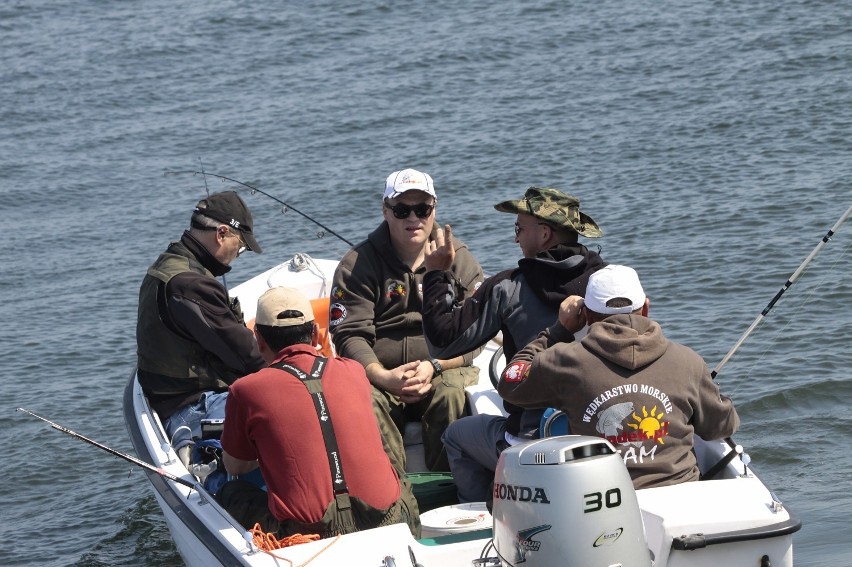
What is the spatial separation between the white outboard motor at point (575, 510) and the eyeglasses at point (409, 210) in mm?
1787

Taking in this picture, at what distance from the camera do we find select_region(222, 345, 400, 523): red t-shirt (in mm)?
3588

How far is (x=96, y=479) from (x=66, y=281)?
10.00 feet

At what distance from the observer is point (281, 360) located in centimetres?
370

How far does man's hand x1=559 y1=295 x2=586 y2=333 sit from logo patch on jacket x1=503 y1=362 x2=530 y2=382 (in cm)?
24

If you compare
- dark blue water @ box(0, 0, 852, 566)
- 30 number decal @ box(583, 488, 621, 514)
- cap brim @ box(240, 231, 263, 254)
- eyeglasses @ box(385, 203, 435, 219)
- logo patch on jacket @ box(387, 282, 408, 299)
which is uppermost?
eyeglasses @ box(385, 203, 435, 219)

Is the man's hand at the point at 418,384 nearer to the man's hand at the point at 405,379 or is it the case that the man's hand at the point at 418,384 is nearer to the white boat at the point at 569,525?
the man's hand at the point at 405,379

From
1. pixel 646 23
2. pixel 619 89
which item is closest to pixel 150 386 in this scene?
pixel 619 89

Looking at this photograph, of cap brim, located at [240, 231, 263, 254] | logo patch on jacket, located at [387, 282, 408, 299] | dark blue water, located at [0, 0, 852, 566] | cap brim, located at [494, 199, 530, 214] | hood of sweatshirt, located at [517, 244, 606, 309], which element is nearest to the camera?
hood of sweatshirt, located at [517, 244, 606, 309]

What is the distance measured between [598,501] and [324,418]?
2.82ft

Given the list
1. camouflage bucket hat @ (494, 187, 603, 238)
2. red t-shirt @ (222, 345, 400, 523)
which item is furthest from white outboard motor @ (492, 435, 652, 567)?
camouflage bucket hat @ (494, 187, 603, 238)

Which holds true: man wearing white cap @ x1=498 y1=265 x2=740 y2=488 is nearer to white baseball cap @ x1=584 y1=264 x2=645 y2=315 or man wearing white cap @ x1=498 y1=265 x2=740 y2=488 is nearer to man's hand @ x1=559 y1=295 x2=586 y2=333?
white baseball cap @ x1=584 y1=264 x2=645 y2=315

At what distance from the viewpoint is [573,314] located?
388 centimetres

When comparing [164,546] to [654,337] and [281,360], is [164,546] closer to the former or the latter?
[281,360]

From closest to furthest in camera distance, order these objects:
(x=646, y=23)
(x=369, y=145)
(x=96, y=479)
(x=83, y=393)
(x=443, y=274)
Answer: (x=443, y=274)
(x=96, y=479)
(x=83, y=393)
(x=369, y=145)
(x=646, y=23)
